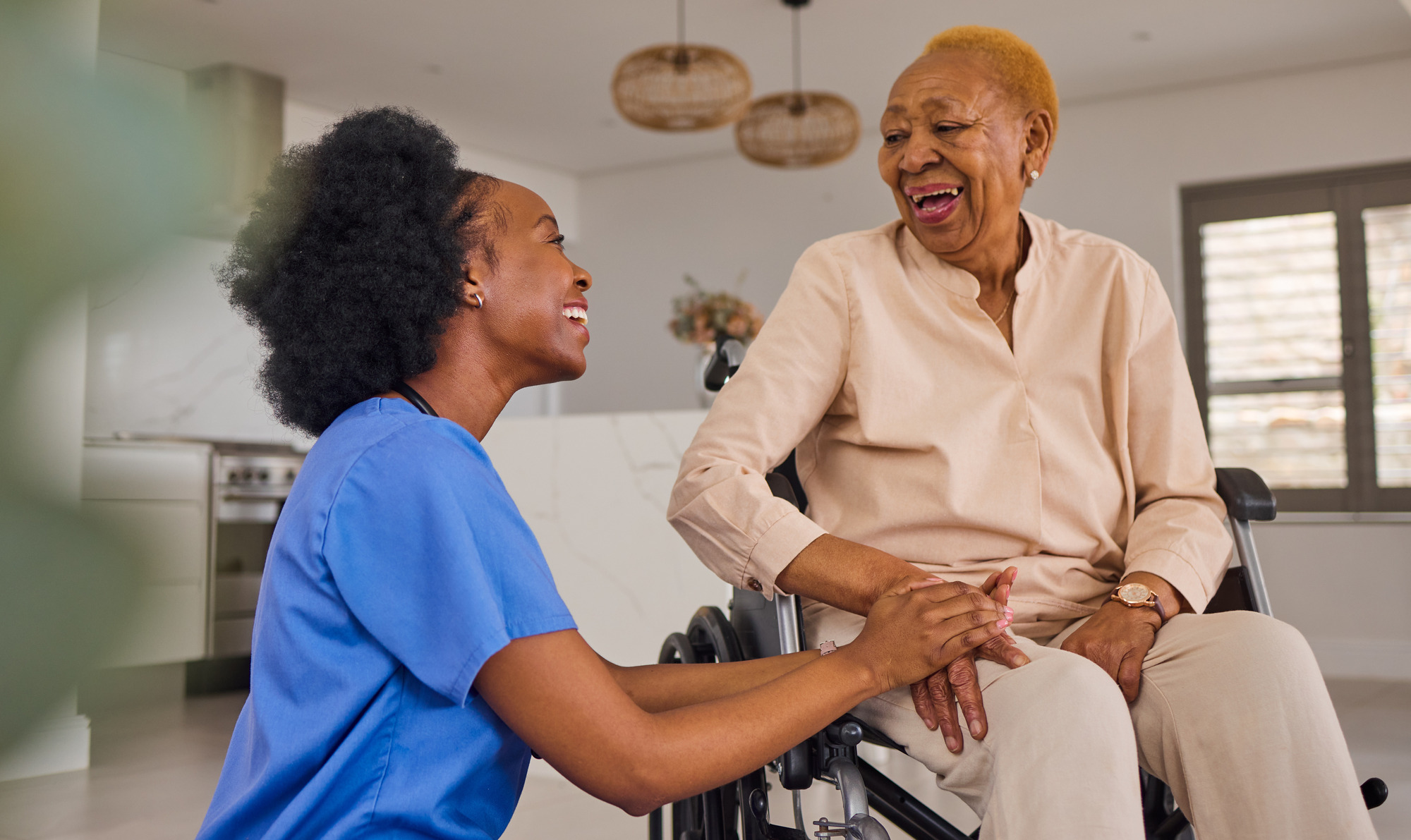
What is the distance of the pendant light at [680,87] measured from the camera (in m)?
4.15

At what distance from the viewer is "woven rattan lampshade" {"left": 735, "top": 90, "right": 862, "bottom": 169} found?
4824 mm

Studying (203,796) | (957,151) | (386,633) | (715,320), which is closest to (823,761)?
(386,633)

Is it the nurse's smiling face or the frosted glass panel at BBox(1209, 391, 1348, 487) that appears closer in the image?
the nurse's smiling face

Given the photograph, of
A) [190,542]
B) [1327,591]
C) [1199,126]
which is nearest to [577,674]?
[190,542]

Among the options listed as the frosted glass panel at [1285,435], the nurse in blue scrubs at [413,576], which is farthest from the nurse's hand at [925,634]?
the frosted glass panel at [1285,435]

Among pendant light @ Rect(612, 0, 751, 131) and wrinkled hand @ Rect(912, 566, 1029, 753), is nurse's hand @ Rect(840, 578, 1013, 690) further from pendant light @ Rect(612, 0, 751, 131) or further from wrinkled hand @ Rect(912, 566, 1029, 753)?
pendant light @ Rect(612, 0, 751, 131)

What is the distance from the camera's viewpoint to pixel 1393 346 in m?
5.02

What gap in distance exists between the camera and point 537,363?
106 cm

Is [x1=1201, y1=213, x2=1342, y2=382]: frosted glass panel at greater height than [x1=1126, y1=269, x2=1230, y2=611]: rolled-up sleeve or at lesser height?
greater

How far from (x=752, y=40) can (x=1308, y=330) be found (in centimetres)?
299

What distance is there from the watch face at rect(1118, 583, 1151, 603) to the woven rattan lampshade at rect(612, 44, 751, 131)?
3.20 meters

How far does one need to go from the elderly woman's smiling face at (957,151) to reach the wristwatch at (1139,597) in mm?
485

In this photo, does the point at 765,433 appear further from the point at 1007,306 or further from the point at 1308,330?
the point at 1308,330

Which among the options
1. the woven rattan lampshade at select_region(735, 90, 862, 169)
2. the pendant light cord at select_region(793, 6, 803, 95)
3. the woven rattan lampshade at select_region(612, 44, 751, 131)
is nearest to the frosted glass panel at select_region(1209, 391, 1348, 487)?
the woven rattan lampshade at select_region(735, 90, 862, 169)
